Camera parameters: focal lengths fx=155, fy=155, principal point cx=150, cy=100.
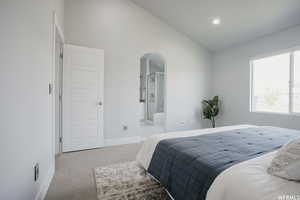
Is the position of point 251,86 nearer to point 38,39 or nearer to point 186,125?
point 186,125

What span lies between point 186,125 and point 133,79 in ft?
6.75

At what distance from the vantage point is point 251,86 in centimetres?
378

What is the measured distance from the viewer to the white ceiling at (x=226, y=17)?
2.81 meters

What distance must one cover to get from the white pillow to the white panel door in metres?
2.99

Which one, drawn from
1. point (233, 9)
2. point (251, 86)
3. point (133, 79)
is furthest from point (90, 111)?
point (251, 86)

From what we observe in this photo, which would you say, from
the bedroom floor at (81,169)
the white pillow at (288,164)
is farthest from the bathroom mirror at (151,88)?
the white pillow at (288,164)

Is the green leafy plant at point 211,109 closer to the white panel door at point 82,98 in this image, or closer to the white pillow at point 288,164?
the white panel door at point 82,98

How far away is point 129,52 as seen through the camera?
3.71 m

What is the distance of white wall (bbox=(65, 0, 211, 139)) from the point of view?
10.8 feet

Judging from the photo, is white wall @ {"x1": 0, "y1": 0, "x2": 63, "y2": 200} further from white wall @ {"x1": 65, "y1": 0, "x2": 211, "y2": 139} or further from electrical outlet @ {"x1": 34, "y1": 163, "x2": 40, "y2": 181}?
white wall @ {"x1": 65, "y1": 0, "x2": 211, "y2": 139}

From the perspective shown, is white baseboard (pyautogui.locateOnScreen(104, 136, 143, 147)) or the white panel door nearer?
the white panel door

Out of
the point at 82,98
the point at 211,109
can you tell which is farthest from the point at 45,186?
the point at 211,109

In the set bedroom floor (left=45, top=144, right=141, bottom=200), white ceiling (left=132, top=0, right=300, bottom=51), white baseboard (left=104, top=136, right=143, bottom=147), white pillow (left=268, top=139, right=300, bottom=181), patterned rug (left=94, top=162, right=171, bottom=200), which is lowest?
bedroom floor (left=45, top=144, right=141, bottom=200)

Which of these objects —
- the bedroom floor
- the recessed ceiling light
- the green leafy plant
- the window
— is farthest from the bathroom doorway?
the window
